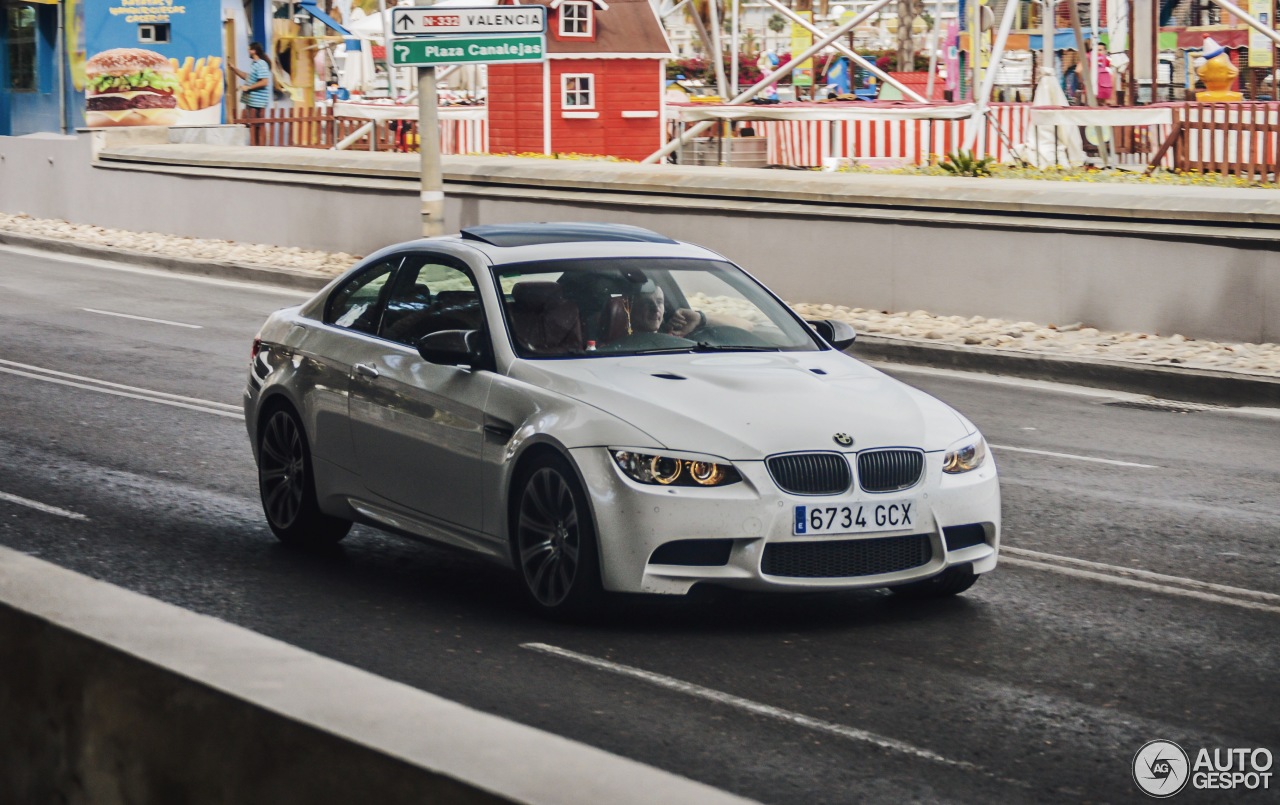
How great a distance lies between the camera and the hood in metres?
6.79

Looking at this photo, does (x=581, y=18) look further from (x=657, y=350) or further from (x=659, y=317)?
(x=657, y=350)

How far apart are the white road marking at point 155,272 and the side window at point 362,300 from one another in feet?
43.2

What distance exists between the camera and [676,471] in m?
6.74

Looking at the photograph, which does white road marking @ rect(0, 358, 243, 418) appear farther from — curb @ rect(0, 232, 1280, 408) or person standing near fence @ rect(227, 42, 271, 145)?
person standing near fence @ rect(227, 42, 271, 145)

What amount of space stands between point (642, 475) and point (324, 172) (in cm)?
1951

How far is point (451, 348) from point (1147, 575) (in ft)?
10.4

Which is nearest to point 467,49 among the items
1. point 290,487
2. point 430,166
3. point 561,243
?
point 430,166

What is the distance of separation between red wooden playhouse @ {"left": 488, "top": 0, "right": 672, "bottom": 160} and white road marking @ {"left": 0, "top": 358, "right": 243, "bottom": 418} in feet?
79.4

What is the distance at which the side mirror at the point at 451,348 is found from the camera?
24.9ft

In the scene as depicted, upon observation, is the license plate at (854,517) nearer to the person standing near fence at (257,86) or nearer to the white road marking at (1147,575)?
the white road marking at (1147,575)

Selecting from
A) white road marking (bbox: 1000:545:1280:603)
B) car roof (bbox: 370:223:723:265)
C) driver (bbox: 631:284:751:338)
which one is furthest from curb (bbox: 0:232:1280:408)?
driver (bbox: 631:284:751:338)

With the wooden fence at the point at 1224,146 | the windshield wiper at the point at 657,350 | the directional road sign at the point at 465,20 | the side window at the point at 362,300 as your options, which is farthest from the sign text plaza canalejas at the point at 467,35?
the windshield wiper at the point at 657,350

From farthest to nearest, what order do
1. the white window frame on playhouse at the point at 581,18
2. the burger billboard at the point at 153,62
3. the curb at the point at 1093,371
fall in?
the white window frame on playhouse at the point at 581,18
the burger billboard at the point at 153,62
the curb at the point at 1093,371

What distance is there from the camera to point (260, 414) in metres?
9.14
